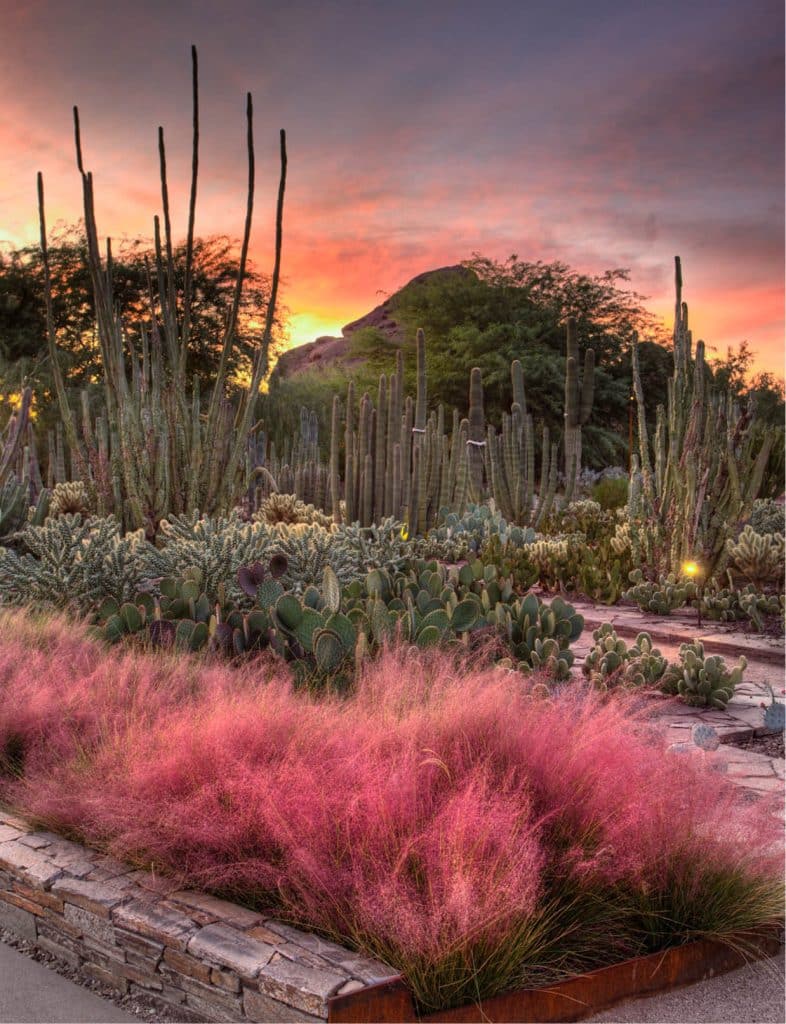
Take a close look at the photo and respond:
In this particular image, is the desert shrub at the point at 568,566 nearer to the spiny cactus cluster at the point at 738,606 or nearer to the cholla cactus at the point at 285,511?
the spiny cactus cluster at the point at 738,606

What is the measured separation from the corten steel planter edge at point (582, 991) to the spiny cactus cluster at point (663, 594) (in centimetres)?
480

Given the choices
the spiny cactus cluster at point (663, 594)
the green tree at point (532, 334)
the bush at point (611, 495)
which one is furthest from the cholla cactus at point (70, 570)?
the green tree at point (532, 334)

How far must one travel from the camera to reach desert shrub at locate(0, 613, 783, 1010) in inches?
90.6

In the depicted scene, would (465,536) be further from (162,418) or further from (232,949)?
(232,949)

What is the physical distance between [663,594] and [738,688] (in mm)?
2109

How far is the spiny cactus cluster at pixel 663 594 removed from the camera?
7367 mm

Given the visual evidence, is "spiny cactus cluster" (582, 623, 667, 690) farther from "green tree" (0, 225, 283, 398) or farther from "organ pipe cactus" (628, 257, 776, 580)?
"green tree" (0, 225, 283, 398)

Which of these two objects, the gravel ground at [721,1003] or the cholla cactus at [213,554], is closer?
the gravel ground at [721,1003]

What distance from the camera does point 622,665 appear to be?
4895mm

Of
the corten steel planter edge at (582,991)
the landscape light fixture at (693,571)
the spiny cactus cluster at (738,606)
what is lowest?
the corten steel planter edge at (582,991)

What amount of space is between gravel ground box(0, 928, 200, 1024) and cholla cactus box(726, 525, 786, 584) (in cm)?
617

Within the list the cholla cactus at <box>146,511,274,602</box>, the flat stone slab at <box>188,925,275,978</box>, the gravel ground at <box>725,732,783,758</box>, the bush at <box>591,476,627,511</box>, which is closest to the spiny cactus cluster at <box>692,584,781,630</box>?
the gravel ground at <box>725,732,783,758</box>

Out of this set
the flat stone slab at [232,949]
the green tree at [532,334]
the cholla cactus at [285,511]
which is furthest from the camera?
the green tree at [532,334]

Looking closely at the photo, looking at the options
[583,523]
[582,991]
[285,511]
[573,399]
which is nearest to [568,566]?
[583,523]
